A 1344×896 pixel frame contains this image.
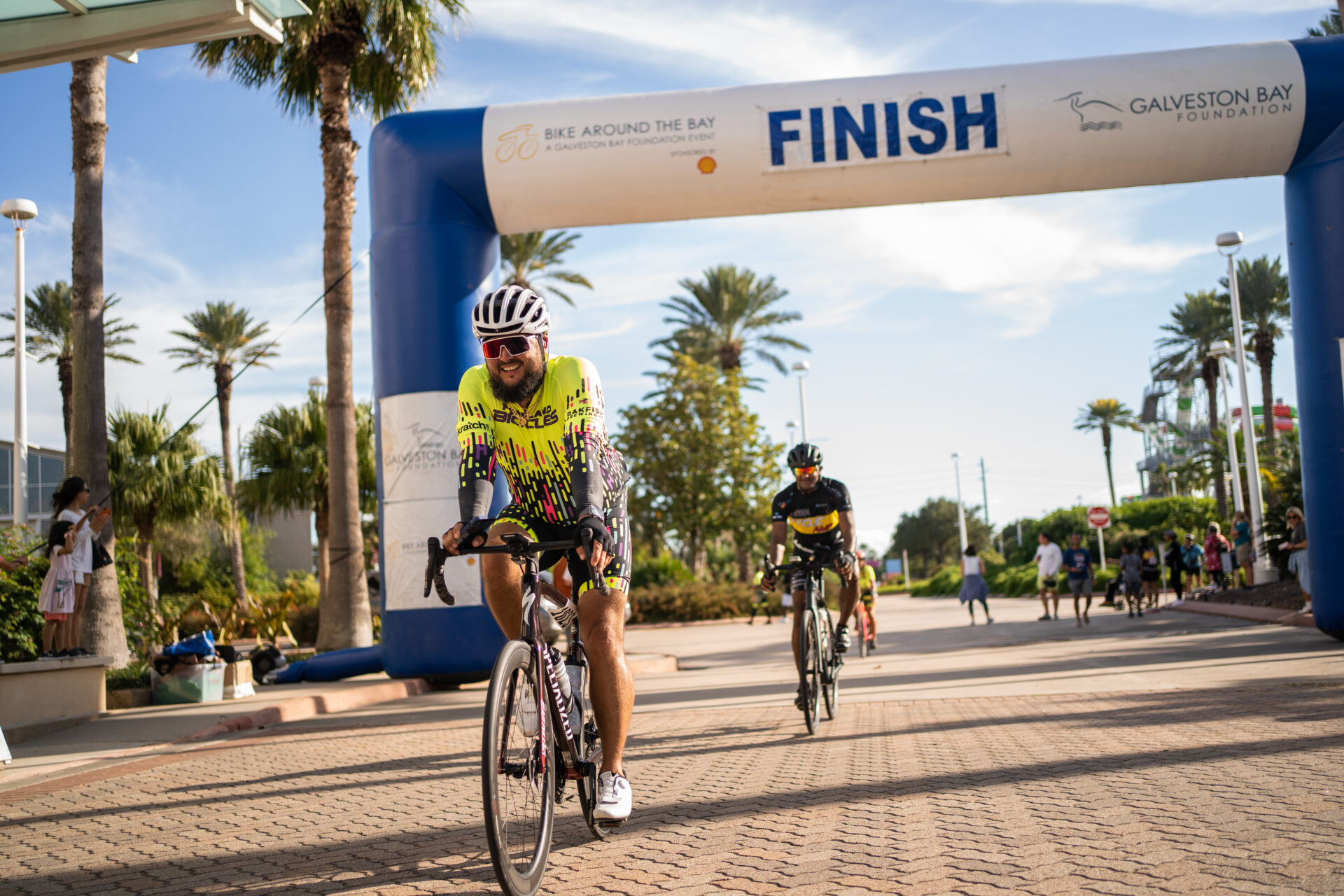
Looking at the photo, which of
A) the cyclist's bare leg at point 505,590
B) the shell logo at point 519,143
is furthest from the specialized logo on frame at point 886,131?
the cyclist's bare leg at point 505,590

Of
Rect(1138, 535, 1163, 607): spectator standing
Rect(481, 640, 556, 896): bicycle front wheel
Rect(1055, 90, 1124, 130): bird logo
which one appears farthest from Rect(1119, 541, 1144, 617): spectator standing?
Rect(481, 640, 556, 896): bicycle front wheel

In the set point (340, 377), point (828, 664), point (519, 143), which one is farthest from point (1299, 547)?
point (340, 377)

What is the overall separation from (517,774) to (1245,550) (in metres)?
21.2

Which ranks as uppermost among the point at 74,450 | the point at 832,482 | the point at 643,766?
the point at 74,450

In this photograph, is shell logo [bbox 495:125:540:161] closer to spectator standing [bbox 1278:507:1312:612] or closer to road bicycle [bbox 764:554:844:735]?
road bicycle [bbox 764:554:844:735]

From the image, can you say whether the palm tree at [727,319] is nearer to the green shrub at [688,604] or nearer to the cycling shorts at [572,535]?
the green shrub at [688,604]

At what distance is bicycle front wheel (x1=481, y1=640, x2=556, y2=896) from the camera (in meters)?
3.10

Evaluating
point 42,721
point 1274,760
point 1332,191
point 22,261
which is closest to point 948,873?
point 1274,760

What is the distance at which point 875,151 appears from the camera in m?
10.7

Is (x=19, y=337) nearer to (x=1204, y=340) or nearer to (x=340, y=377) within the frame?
(x=340, y=377)

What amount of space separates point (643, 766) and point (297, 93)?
13.8m

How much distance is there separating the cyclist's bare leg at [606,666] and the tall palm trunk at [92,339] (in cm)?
879

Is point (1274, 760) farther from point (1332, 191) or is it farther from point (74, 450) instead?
point (74, 450)

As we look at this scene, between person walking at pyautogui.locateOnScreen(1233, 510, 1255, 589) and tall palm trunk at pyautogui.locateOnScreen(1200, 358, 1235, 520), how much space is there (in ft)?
71.8
